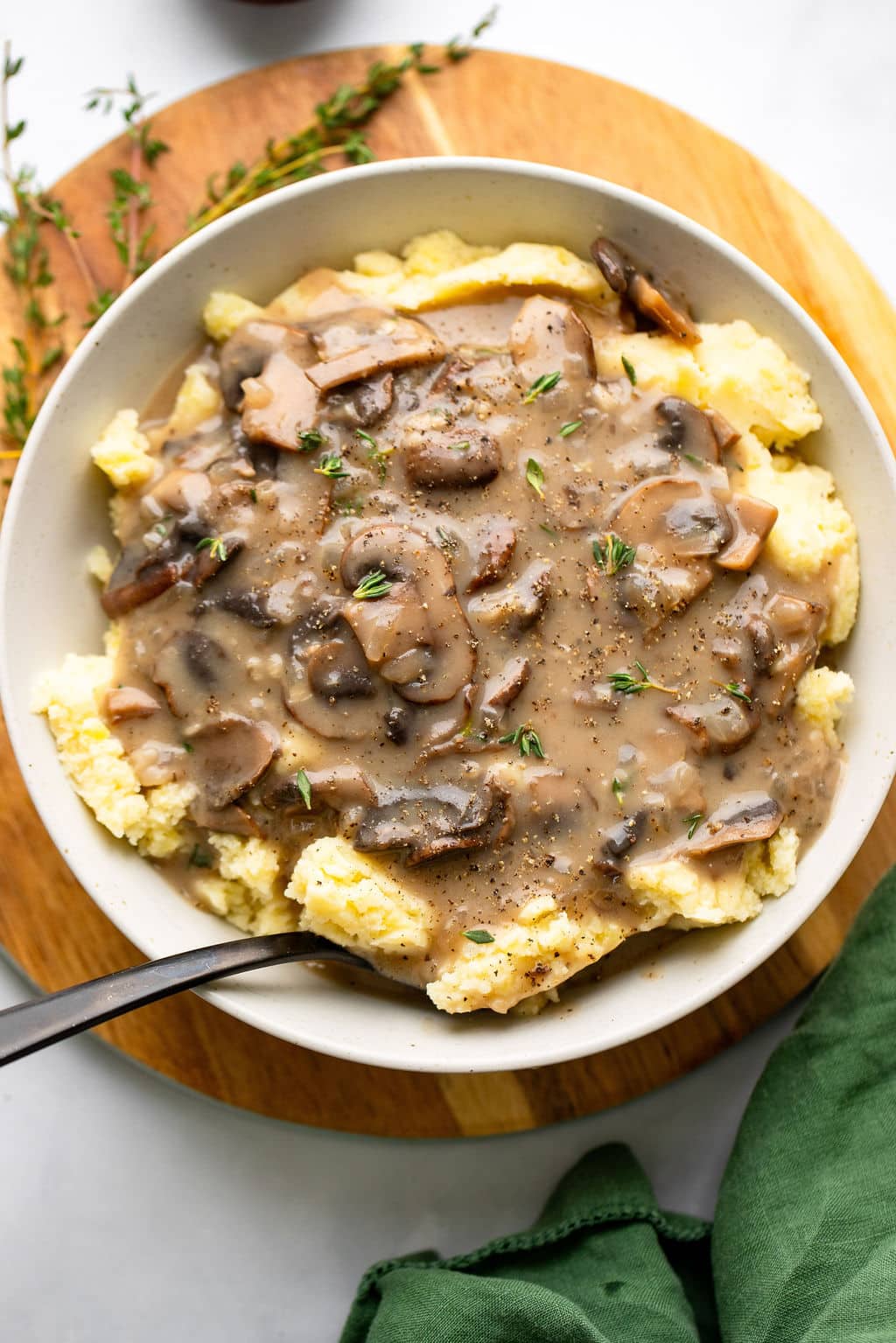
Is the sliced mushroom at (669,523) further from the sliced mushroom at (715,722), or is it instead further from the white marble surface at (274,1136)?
the white marble surface at (274,1136)

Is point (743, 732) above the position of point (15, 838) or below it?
below

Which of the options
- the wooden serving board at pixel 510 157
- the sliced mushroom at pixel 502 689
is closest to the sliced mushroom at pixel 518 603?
the sliced mushroom at pixel 502 689

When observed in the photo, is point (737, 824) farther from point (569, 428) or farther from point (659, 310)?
point (659, 310)

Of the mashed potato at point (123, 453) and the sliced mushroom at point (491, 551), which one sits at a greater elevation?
the mashed potato at point (123, 453)

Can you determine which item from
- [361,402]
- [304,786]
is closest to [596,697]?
[304,786]

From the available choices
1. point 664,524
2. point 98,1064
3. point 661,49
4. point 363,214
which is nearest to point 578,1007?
point 664,524

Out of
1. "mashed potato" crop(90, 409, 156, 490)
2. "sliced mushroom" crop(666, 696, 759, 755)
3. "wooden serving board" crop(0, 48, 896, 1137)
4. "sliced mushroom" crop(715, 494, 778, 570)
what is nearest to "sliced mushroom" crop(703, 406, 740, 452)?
"sliced mushroom" crop(715, 494, 778, 570)

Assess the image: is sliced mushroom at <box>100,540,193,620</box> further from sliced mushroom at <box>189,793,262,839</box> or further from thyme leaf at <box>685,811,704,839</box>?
thyme leaf at <box>685,811,704,839</box>

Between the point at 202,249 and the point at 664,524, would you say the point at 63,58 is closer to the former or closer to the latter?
the point at 202,249
